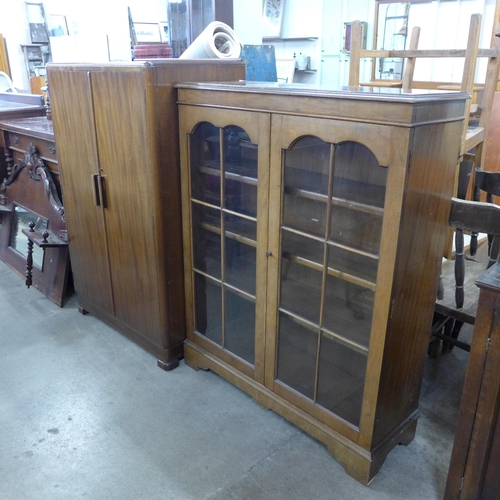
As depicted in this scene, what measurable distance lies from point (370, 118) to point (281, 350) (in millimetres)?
939

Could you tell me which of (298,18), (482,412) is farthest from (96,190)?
(298,18)

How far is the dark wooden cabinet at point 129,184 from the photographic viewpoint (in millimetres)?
1908

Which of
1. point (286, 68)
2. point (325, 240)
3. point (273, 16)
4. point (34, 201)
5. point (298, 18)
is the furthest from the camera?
point (273, 16)

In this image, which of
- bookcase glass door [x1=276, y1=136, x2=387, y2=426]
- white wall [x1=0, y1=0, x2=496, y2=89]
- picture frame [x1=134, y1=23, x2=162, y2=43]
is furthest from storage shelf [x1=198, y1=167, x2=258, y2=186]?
picture frame [x1=134, y1=23, x2=162, y2=43]

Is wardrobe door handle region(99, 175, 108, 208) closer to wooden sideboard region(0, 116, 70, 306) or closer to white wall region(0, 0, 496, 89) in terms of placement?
wooden sideboard region(0, 116, 70, 306)

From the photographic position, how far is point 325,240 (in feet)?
5.08

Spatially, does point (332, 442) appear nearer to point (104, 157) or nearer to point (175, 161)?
point (175, 161)

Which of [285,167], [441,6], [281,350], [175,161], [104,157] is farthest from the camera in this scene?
[441,6]

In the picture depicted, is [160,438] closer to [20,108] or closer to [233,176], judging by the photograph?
[233,176]

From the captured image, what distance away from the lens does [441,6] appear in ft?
16.2

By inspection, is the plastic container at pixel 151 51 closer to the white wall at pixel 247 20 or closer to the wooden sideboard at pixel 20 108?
the white wall at pixel 247 20

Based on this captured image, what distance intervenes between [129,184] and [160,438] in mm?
1059

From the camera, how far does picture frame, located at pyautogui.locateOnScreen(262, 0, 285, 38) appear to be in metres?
6.51

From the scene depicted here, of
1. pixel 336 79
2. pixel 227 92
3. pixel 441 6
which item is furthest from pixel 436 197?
pixel 336 79
